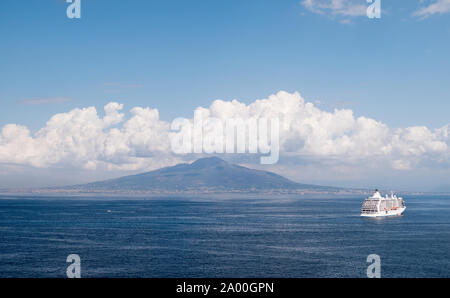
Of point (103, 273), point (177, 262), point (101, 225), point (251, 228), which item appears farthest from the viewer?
point (101, 225)

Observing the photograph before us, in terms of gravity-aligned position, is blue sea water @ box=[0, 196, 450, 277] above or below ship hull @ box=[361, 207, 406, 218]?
above

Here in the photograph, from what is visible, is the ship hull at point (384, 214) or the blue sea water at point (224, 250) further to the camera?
the ship hull at point (384, 214)

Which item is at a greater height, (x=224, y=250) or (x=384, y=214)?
(x=224, y=250)

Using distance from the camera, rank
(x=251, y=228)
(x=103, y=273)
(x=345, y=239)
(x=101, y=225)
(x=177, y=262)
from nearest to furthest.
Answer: (x=103, y=273) → (x=177, y=262) → (x=345, y=239) → (x=251, y=228) → (x=101, y=225)

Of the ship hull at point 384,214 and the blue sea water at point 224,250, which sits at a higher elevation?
the blue sea water at point 224,250

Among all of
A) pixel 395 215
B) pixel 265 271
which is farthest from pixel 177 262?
pixel 395 215

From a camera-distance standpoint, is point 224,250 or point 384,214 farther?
point 384,214

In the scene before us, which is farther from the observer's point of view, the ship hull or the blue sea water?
the ship hull
